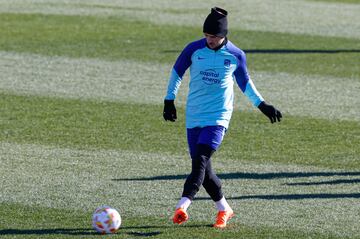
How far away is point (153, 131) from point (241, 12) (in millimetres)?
16188

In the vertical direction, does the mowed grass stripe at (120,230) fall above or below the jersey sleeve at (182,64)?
below

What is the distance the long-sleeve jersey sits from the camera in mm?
10961

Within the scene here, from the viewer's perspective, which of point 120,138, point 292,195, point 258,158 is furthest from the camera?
point 120,138

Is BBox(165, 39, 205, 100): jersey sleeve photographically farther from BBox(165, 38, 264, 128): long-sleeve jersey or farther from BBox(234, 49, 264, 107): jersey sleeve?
BBox(234, 49, 264, 107): jersey sleeve

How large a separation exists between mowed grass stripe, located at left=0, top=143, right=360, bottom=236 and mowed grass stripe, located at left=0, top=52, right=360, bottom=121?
414 centimetres

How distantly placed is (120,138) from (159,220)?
479 cm

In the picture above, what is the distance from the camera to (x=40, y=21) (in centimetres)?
2841

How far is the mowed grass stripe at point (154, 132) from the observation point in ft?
49.7

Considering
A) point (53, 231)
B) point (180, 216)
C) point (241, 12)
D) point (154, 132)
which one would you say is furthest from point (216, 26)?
point (241, 12)

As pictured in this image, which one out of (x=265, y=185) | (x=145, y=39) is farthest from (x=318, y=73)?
(x=265, y=185)

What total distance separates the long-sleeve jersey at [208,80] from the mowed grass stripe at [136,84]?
6927mm

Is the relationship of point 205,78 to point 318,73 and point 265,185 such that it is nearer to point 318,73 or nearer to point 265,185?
point 265,185

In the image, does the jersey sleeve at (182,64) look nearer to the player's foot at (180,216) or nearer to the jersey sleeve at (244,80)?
the jersey sleeve at (244,80)

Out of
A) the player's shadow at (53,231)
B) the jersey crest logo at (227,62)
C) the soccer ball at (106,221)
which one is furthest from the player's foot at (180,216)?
the jersey crest logo at (227,62)
